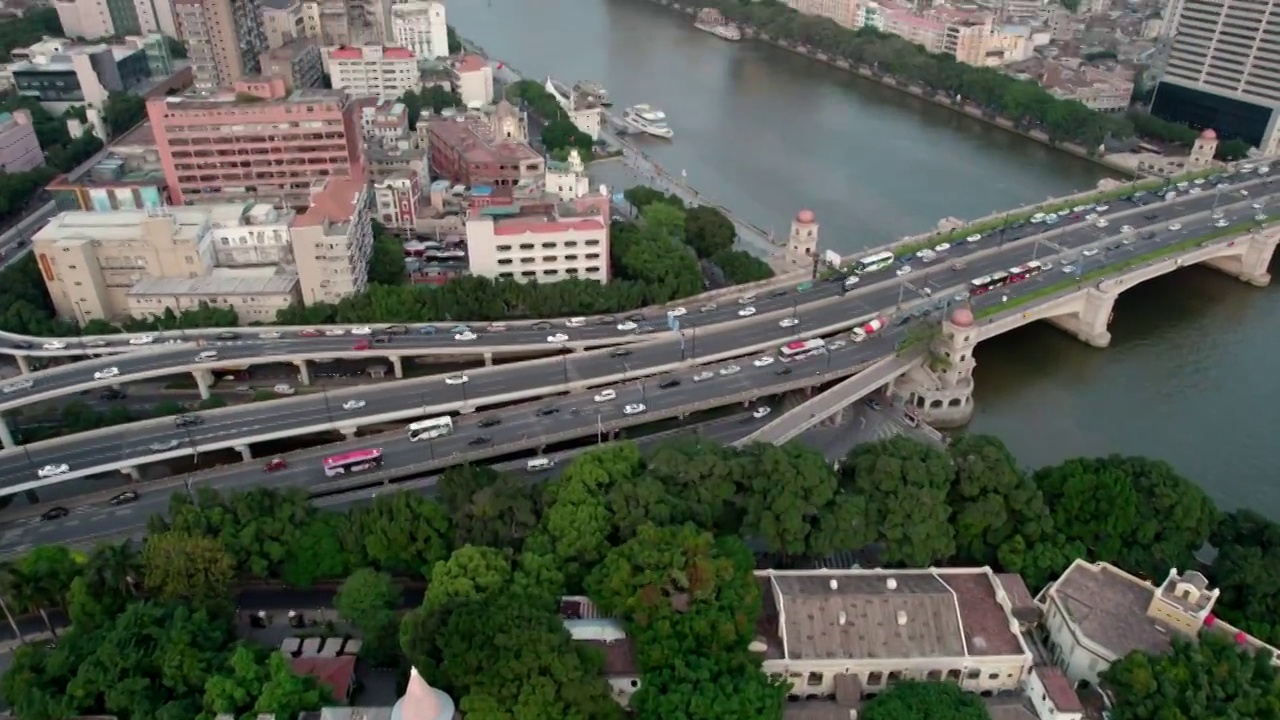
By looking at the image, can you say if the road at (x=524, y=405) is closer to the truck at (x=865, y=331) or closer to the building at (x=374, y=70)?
the truck at (x=865, y=331)

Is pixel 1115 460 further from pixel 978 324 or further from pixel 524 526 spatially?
pixel 524 526

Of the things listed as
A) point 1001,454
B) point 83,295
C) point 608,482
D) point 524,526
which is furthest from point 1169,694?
point 83,295

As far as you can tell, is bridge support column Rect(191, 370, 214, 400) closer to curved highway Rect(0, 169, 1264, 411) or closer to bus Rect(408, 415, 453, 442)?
curved highway Rect(0, 169, 1264, 411)

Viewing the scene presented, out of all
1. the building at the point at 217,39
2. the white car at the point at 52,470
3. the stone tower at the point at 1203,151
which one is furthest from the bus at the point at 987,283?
the building at the point at 217,39

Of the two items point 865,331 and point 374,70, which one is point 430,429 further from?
point 374,70

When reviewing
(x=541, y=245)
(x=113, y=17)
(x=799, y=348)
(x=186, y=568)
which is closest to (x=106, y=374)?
(x=186, y=568)

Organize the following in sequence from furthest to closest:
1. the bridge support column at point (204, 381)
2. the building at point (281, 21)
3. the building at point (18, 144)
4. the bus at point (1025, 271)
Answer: the building at point (281, 21)
the building at point (18, 144)
the bus at point (1025, 271)
the bridge support column at point (204, 381)
